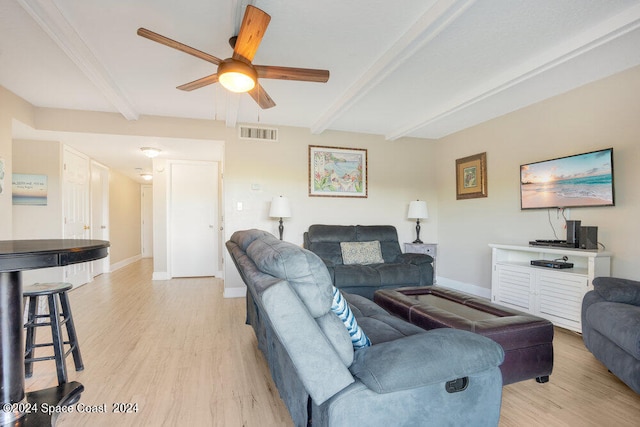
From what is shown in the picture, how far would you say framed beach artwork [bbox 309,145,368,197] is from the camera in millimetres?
4637

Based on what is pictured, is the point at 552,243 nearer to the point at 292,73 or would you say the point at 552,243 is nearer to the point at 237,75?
the point at 292,73

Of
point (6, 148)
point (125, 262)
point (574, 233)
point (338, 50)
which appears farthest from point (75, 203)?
point (574, 233)

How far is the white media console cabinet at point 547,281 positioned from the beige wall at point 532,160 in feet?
0.78

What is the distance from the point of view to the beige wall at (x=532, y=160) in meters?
2.71

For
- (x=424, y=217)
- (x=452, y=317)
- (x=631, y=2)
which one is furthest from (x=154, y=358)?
(x=631, y=2)

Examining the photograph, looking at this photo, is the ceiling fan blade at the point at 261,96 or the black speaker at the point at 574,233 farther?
the black speaker at the point at 574,233

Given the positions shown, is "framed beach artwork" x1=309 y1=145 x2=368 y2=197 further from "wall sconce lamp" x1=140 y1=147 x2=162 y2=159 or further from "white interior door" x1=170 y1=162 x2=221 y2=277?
"wall sconce lamp" x1=140 y1=147 x2=162 y2=159

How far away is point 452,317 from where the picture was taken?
194cm

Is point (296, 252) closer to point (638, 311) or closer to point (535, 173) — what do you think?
point (638, 311)

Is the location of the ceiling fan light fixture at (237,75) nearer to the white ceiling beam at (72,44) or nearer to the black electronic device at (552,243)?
the white ceiling beam at (72,44)

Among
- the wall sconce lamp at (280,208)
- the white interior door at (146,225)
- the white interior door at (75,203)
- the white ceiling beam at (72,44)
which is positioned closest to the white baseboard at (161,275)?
the white interior door at (75,203)

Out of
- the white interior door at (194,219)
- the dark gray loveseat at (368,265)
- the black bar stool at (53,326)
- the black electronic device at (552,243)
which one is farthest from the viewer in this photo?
the white interior door at (194,219)

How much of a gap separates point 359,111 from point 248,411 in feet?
11.0

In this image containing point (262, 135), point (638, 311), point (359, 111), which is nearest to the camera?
point (638, 311)
